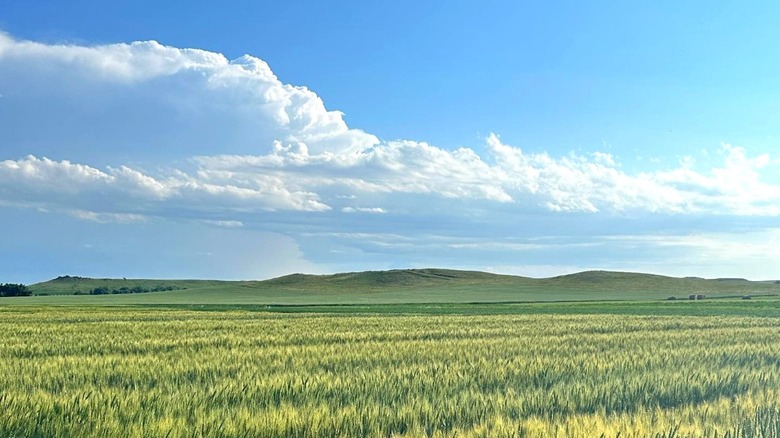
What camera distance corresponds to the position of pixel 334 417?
20.2 feet

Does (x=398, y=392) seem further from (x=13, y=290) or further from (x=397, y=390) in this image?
(x=13, y=290)

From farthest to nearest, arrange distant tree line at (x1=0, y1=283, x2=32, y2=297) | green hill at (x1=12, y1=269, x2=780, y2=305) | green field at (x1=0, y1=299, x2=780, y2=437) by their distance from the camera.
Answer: distant tree line at (x1=0, y1=283, x2=32, y2=297) < green hill at (x1=12, y1=269, x2=780, y2=305) < green field at (x1=0, y1=299, x2=780, y2=437)

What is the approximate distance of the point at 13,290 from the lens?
11269 centimetres

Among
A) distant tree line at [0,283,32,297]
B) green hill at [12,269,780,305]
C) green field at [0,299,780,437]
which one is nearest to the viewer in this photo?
green field at [0,299,780,437]

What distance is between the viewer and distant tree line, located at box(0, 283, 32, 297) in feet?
367

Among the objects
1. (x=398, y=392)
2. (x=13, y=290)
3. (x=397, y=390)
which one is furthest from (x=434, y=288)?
(x=398, y=392)

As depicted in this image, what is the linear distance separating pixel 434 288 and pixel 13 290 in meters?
69.0

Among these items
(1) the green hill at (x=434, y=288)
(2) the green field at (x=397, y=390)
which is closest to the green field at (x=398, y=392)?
(2) the green field at (x=397, y=390)

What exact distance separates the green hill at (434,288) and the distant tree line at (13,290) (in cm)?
334

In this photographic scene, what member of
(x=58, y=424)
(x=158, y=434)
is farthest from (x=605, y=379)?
(x=58, y=424)

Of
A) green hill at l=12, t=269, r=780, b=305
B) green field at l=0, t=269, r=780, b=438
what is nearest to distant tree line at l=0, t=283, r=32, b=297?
green hill at l=12, t=269, r=780, b=305

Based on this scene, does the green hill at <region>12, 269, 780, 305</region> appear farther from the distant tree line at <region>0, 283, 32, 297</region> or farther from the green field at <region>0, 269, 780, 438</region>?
the green field at <region>0, 269, 780, 438</region>

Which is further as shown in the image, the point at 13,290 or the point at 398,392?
the point at 13,290

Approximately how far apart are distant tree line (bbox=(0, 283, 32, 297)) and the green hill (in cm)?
334
